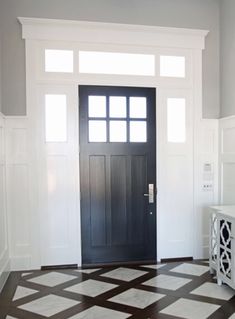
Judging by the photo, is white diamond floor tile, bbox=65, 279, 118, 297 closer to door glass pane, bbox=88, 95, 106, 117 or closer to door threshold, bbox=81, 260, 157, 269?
door threshold, bbox=81, 260, 157, 269

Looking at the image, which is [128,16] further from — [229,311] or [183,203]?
[229,311]

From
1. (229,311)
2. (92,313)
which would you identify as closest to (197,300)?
(229,311)

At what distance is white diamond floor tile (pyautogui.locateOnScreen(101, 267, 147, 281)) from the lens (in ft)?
12.1

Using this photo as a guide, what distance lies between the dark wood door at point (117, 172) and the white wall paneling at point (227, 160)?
1016mm

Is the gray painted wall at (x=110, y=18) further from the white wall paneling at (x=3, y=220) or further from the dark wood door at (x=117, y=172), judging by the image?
the dark wood door at (x=117, y=172)

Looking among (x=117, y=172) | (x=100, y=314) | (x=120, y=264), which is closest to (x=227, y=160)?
(x=117, y=172)

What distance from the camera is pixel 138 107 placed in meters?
4.22

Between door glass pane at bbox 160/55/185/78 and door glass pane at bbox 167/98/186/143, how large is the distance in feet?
1.19

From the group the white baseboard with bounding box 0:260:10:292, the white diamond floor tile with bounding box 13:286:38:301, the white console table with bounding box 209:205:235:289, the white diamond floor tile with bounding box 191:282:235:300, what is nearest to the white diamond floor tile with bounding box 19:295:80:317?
the white diamond floor tile with bounding box 13:286:38:301

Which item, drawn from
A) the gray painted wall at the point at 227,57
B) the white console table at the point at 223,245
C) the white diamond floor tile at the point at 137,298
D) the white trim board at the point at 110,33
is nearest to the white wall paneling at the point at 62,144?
the white trim board at the point at 110,33

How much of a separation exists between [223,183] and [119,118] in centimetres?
181

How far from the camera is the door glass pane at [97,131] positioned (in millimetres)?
4113

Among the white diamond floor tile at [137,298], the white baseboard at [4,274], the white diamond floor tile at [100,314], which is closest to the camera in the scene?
the white diamond floor tile at [100,314]

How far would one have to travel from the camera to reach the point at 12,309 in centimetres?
294
